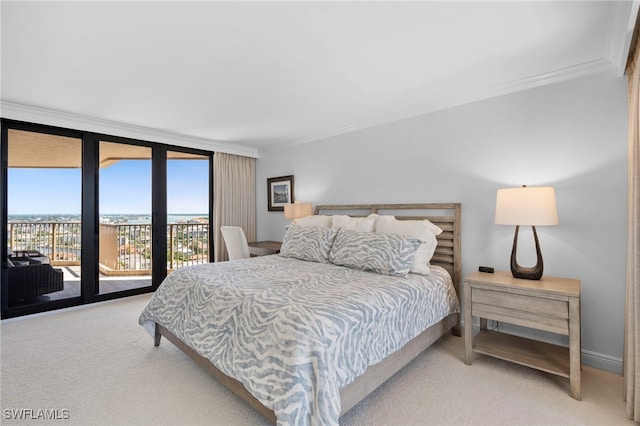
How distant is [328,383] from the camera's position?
1442 mm

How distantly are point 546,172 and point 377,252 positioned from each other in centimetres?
165

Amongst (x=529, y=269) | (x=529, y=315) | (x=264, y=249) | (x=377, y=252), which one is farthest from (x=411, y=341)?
(x=264, y=249)

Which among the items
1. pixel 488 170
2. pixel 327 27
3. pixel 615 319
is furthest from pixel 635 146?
pixel 327 27

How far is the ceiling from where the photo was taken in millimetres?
1783

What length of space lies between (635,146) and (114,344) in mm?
4374

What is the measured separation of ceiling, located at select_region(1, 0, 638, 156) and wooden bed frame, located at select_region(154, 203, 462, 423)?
3.78 feet

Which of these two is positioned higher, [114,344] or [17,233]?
[17,233]

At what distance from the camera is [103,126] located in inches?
153

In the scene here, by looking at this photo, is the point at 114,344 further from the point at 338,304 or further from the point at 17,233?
the point at 338,304

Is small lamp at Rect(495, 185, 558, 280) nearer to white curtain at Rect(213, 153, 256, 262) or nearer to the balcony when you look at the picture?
white curtain at Rect(213, 153, 256, 262)

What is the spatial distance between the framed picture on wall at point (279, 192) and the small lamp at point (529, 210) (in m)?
3.31

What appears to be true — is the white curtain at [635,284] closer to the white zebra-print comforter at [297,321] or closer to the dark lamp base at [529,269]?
the dark lamp base at [529,269]

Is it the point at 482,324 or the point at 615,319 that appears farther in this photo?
the point at 482,324

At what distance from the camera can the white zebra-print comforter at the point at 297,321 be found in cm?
144
